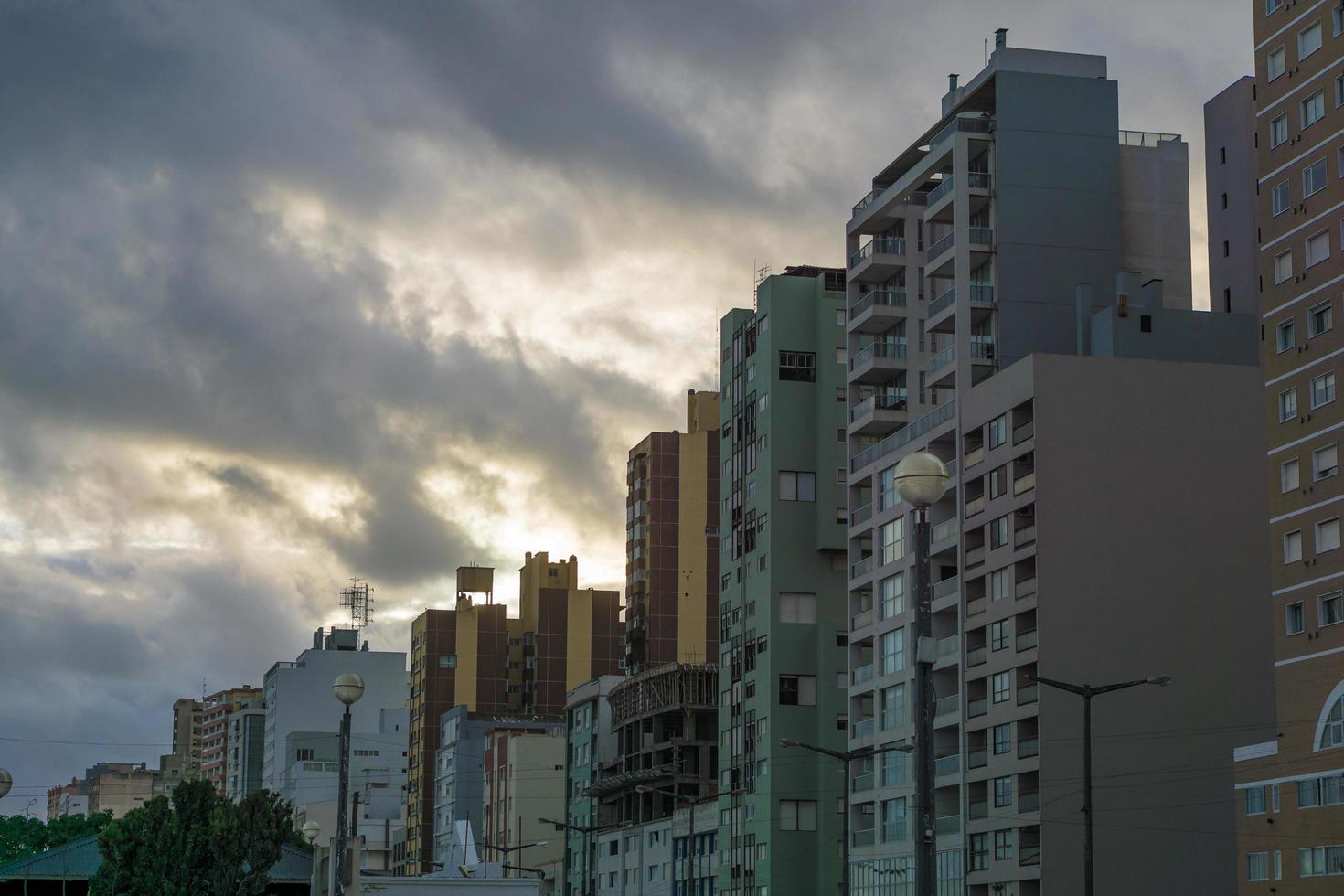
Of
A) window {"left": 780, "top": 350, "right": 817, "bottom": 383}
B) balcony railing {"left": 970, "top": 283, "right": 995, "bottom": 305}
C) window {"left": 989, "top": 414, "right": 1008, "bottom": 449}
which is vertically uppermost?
window {"left": 780, "top": 350, "right": 817, "bottom": 383}

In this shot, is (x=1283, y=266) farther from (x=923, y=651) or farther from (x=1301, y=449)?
(x=923, y=651)

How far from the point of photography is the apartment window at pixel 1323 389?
82.2 metres

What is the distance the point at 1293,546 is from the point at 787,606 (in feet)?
163

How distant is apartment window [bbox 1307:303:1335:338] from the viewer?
83.2 metres

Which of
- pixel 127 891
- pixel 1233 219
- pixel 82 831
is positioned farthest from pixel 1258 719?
pixel 82 831

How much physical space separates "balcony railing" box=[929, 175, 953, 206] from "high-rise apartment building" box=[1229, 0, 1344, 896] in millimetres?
22634

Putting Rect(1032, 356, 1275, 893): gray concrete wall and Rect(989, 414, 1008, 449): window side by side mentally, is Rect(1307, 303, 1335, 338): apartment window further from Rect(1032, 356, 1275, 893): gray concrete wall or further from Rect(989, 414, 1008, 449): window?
Rect(989, 414, 1008, 449): window

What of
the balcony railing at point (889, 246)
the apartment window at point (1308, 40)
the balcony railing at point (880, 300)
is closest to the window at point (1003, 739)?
the balcony railing at point (880, 300)

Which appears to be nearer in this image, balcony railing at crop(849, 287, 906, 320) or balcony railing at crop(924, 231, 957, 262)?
balcony railing at crop(924, 231, 957, 262)

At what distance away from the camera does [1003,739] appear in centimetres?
9688

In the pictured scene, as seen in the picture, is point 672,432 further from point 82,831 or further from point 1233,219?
point 1233,219

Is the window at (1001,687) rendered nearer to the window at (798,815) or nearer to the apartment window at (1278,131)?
→ the apartment window at (1278,131)

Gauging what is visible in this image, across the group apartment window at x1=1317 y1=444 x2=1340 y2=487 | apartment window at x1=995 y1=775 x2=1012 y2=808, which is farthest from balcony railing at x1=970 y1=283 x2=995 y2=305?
apartment window at x1=1317 y1=444 x2=1340 y2=487

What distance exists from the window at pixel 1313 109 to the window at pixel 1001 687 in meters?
29.7
